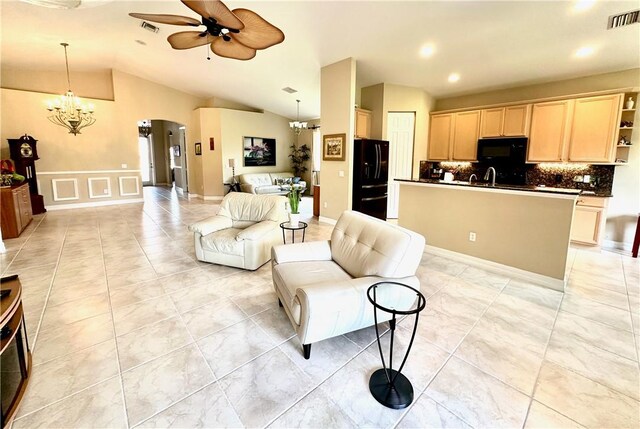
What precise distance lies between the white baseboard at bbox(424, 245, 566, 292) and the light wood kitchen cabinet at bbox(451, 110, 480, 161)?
2.88m

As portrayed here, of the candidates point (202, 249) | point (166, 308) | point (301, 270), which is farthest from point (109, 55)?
point (301, 270)

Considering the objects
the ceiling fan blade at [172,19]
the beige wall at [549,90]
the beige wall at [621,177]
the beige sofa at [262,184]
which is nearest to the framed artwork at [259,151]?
the beige sofa at [262,184]

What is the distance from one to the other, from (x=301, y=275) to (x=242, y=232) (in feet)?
4.46

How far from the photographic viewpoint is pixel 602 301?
281 cm

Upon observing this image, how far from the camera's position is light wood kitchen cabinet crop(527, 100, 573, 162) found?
15.5 feet

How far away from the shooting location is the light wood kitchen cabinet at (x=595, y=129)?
4.31 m

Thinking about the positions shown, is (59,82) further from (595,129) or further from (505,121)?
(595,129)

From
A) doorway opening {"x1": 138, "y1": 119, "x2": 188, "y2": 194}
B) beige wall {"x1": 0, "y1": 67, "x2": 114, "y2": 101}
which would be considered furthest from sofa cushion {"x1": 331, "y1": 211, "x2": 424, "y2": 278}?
doorway opening {"x1": 138, "y1": 119, "x2": 188, "y2": 194}

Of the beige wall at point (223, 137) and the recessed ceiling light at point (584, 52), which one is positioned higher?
the recessed ceiling light at point (584, 52)

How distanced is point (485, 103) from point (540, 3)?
2862 mm

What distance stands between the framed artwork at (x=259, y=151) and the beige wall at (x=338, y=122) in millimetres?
4314

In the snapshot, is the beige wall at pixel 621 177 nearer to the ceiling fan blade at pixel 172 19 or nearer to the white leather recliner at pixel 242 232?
the white leather recliner at pixel 242 232

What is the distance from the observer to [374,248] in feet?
7.16

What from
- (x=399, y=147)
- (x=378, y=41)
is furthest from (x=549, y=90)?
(x=378, y=41)
